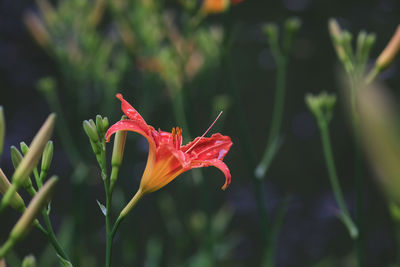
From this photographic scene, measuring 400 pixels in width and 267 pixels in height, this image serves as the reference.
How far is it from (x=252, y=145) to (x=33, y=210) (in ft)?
7.19

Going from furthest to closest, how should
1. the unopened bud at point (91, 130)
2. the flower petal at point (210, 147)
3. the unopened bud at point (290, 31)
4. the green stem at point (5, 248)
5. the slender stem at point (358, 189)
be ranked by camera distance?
the unopened bud at point (290, 31) < the slender stem at point (358, 189) < the flower petal at point (210, 147) < the unopened bud at point (91, 130) < the green stem at point (5, 248)

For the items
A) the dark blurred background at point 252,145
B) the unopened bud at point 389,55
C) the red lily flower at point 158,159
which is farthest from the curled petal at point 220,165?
the dark blurred background at point 252,145

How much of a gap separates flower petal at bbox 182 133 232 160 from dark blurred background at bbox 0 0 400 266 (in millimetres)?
1259

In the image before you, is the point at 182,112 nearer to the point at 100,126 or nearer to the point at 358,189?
the point at 358,189

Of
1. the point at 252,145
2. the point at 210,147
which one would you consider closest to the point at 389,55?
the point at 210,147

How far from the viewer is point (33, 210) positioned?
0.45 metres

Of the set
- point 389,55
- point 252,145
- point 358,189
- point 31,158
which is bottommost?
point 252,145

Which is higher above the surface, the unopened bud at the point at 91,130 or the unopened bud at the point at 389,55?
the unopened bud at the point at 91,130

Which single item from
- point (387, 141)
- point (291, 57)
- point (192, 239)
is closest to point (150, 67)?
point (192, 239)

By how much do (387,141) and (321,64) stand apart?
2.52m

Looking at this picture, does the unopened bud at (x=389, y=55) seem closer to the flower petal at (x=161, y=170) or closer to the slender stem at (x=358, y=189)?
the slender stem at (x=358, y=189)

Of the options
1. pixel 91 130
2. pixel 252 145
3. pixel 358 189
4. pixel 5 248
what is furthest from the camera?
pixel 252 145

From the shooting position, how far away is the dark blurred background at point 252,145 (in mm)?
2246

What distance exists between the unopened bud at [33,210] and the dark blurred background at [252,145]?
1.48m
